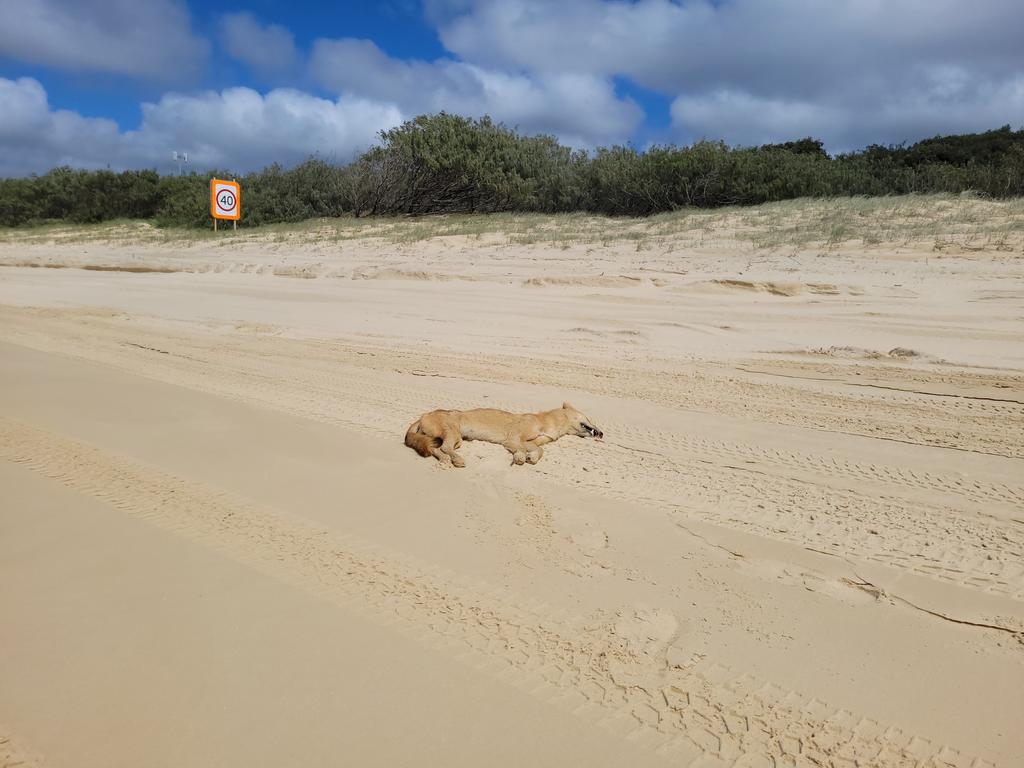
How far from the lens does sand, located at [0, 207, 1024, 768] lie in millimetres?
2508

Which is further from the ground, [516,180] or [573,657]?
[516,180]

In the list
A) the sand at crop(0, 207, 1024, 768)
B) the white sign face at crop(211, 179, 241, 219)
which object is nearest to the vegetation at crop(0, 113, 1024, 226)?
the white sign face at crop(211, 179, 241, 219)

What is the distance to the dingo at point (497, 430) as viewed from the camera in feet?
16.9

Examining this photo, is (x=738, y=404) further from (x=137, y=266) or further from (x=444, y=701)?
(x=137, y=266)

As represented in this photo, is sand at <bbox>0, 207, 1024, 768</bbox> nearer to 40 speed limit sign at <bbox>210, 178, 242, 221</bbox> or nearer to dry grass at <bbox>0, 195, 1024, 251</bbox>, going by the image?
dry grass at <bbox>0, 195, 1024, 251</bbox>

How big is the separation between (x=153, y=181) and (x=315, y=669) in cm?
4298

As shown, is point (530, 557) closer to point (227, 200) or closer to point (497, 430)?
point (497, 430)

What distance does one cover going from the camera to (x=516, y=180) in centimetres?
2861

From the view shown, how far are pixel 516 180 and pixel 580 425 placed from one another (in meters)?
24.8

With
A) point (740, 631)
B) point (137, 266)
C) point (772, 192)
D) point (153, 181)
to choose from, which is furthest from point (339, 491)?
point (153, 181)

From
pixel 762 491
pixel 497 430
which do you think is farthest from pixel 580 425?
pixel 762 491

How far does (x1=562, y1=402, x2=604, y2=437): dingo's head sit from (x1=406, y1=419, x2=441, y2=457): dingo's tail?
3.54 feet

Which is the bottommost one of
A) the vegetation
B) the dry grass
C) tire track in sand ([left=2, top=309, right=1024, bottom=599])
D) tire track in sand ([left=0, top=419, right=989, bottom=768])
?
tire track in sand ([left=0, top=419, right=989, bottom=768])

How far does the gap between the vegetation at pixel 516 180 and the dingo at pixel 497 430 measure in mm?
17749
